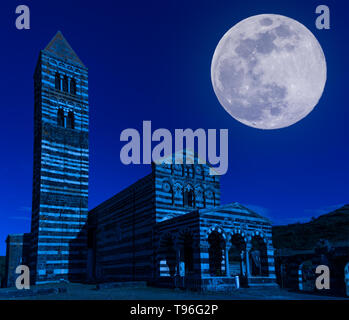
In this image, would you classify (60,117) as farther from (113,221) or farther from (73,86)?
(113,221)

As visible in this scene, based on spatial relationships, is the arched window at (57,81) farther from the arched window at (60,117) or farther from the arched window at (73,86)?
the arched window at (60,117)

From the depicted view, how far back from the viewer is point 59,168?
32344mm

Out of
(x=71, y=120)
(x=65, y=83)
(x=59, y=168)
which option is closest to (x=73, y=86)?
(x=65, y=83)

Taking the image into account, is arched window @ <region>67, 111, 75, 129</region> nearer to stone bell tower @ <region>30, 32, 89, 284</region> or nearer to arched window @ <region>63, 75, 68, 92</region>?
stone bell tower @ <region>30, 32, 89, 284</region>

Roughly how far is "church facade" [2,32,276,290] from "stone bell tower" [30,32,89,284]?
9 centimetres

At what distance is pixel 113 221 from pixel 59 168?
288 inches

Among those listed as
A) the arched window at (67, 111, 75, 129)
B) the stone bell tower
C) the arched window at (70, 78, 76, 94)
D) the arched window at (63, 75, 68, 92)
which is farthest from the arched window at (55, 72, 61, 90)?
the arched window at (67, 111, 75, 129)

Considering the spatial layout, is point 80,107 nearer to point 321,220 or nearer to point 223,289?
point 223,289

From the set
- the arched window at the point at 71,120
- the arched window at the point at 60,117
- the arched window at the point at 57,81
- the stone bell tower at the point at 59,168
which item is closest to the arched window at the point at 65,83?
the stone bell tower at the point at 59,168

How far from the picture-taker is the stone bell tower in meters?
30.3
